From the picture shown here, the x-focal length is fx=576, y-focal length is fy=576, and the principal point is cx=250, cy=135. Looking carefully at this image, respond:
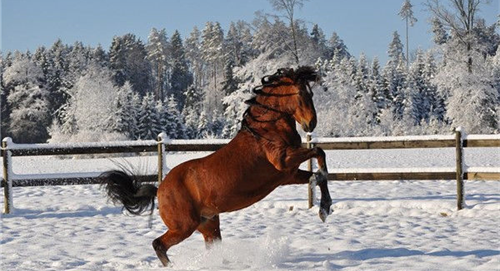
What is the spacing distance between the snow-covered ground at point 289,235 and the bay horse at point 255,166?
2.04ft

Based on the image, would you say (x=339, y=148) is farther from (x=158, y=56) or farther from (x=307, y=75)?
(x=158, y=56)

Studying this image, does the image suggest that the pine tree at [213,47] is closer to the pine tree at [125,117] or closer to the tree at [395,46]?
the pine tree at [125,117]

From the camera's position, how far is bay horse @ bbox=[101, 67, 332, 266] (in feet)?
14.8

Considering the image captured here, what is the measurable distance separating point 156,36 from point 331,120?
53006 millimetres

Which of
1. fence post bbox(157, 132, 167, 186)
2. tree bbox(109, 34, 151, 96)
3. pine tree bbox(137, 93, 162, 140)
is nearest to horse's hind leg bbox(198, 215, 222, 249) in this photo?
fence post bbox(157, 132, 167, 186)

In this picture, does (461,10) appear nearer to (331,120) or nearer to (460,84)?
(460,84)

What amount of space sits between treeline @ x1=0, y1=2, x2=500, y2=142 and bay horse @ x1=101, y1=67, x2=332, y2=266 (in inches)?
904

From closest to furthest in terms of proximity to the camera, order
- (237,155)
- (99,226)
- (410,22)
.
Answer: (237,155) → (99,226) → (410,22)

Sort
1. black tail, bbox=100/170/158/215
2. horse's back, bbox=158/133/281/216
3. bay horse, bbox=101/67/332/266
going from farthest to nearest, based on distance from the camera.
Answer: black tail, bbox=100/170/158/215 → horse's back, bbox=158/133/281/216 → bay horse, bbox=101/67/332/266

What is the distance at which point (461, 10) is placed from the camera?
27.3m

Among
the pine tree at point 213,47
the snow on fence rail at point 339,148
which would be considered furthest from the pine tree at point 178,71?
the snow on fence rail at point 339,148

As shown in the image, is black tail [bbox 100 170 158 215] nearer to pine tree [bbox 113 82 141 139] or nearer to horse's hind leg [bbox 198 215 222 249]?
horse's hind leg [bbox 198 215 222 249]

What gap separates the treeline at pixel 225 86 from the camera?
2788 centimetres

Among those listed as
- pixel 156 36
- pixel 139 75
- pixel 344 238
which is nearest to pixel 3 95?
pixel 139 75
